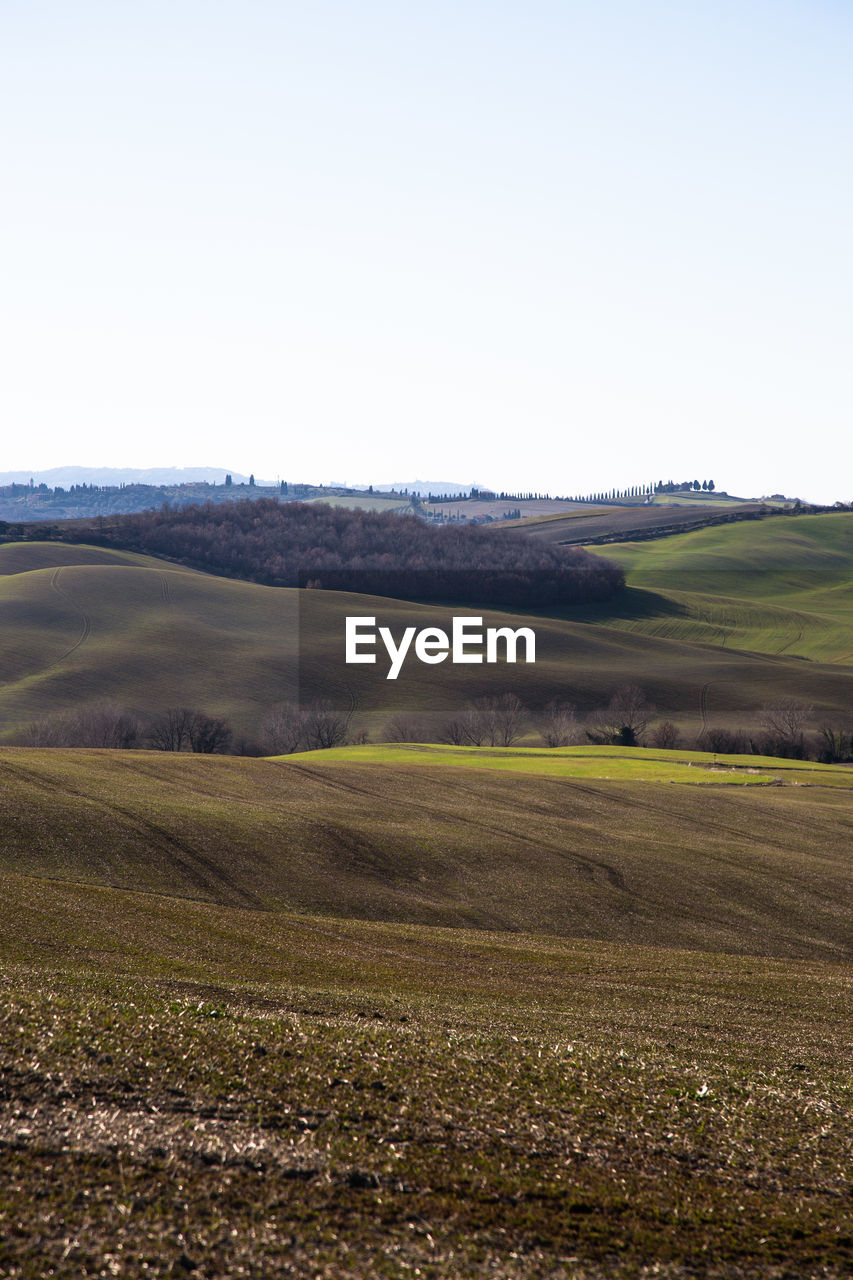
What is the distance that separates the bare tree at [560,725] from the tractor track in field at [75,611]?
65.1m

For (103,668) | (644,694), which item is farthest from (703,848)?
(103,668)

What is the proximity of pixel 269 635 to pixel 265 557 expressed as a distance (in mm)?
53878

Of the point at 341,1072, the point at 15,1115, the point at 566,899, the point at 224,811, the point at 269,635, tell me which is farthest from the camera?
the point at 269,635

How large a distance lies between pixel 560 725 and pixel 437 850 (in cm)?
7613

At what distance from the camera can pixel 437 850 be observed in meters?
48.8

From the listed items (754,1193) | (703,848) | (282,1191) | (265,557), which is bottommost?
(703,848)

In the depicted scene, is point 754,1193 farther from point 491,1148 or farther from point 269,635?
point 269,635

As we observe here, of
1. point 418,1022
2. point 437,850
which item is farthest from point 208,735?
point 418,1022

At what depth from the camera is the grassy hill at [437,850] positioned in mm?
40594

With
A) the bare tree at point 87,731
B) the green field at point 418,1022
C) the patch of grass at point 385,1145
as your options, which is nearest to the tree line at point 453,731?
the bare tree at point 87,731

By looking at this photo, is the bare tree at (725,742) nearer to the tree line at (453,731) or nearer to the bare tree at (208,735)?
the tree line at (453,731)

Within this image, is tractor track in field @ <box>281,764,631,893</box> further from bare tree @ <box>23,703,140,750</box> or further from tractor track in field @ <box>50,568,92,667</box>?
tractor track in field @ <box>50,568,92,667</box>

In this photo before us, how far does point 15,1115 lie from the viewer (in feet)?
41.3

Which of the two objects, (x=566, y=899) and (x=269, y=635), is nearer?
(x=566, y=899)
